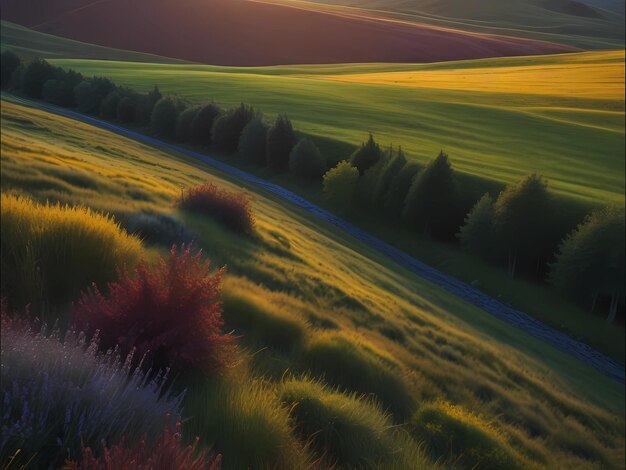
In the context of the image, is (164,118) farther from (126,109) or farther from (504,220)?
(504,220)

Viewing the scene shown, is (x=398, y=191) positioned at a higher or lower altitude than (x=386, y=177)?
lower

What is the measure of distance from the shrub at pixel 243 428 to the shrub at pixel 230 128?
5743cm

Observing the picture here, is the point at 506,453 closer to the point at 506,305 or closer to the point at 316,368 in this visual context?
the point at 316,368

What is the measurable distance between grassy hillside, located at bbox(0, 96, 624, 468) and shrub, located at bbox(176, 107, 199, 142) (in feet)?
121

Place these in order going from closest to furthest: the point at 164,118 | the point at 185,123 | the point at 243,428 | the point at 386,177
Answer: the point at 243,428, the point at 386,177, the point at 185,123, the point at 164,118

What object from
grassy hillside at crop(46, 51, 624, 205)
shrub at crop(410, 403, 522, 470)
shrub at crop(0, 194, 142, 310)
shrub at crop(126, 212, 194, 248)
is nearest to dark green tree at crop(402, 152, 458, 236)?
grassy hillside at crop(46, 51, 624, 205)

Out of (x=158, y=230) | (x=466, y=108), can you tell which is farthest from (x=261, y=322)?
(x=466, y=108)

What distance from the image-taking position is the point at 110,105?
6931 cm

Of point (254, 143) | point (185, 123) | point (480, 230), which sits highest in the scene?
point (185, 123)

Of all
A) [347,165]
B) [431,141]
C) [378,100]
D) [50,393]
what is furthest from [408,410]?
[378,100]

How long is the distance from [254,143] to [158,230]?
4722 cm

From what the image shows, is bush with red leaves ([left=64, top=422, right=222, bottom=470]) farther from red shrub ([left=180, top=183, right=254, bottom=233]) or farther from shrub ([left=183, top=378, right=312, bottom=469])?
red shrub ([left=180, top=183, right=254, bottom=233])

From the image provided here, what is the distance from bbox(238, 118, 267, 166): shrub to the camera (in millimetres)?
57250

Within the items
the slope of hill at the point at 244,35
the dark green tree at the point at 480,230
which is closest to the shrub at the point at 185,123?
the dark green tree at the point at 480,230
